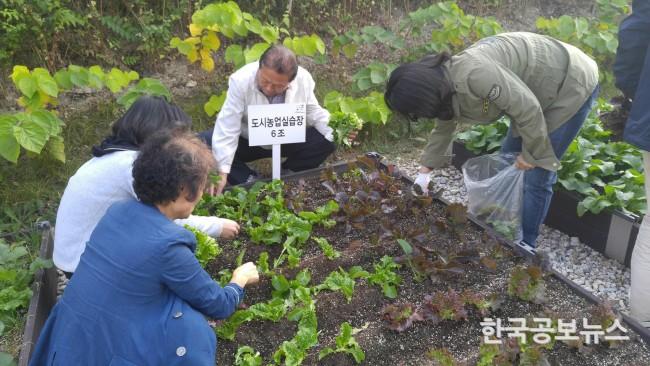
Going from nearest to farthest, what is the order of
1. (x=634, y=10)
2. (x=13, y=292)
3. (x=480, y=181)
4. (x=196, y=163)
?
(x=196, y=163) < (x=634, y=10) < (x=13, y=292) < (x=480, y=181)

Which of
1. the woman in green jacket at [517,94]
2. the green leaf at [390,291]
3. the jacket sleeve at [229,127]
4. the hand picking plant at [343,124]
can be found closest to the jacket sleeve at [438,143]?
the woman in green jacket at [517,94]

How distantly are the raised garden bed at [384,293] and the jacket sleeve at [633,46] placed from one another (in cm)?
102

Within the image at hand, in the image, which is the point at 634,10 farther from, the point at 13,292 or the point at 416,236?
the point at 13,292

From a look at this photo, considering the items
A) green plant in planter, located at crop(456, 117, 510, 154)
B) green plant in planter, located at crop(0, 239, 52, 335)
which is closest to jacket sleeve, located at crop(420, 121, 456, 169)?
green plant in planter, located at crop(456, 117, 510, 154)

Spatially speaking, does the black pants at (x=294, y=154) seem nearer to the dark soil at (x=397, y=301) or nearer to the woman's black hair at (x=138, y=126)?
the dark soil at (x=397, y=301)

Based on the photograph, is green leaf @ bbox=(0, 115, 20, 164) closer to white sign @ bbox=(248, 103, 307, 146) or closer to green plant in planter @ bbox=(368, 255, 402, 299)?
white sign @ bbox=(248, 103, 307, 146)

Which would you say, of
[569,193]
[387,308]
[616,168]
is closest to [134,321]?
[387,308]

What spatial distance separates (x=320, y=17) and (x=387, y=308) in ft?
15.6

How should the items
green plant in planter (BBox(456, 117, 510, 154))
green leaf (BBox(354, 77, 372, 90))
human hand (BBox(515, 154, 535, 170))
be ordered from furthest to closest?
green leaf (BBox(354, 77, 372, 90)) < green plant in planter (BBox(456, 117, 510, 154)) < human hand (BBox(515, 154, 535, 170))

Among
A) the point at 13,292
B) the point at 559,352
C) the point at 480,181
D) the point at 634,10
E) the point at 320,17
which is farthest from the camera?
the point at 320,17

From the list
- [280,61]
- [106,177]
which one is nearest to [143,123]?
[106,177]

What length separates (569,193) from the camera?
12.2 ft

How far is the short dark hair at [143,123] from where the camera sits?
2326 millimetres

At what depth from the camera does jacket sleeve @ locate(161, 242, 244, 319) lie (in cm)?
176
